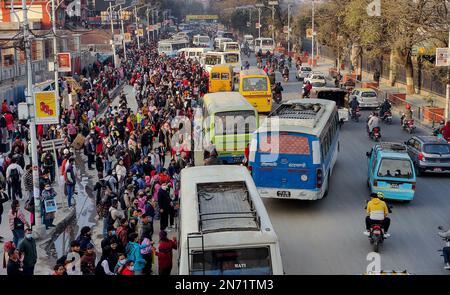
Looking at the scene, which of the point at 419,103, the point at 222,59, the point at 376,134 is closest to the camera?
the point at 376,134

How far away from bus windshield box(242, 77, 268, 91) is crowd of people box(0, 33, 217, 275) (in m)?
2.94

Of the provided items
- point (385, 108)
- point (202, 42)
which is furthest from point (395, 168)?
point (202, 42)

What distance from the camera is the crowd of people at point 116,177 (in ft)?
40.4

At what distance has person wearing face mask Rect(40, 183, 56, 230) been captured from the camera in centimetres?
1756

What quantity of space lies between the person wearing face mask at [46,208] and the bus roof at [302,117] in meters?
5.82

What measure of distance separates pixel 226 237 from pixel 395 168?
10456 millimetres

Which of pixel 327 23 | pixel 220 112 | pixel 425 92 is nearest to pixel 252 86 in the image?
pixel 220 112

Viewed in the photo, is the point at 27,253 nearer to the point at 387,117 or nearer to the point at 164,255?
the point at 164,255

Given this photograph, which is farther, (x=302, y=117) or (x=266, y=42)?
(x=266, y=42)

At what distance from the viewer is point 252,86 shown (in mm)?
36219

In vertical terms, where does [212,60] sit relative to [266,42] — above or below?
below

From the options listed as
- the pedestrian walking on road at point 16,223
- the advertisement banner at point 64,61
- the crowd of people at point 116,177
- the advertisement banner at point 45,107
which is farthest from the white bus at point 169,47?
the pedestrian walking on road at point 16,223

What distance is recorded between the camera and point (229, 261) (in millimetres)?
9727

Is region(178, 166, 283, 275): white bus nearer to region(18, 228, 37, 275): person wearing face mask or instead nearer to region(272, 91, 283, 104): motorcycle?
region(18, 228, 37, 275): person wearing face mask
